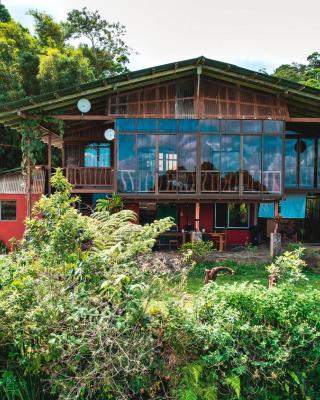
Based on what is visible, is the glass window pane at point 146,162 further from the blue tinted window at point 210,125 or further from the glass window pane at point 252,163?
the glass window pane at point 252,163

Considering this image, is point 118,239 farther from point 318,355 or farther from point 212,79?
point 212,79

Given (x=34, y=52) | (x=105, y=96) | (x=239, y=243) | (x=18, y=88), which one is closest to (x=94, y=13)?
(x=34, y=52)

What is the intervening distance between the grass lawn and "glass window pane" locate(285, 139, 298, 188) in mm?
5725

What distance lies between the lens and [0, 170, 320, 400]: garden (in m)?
4.84

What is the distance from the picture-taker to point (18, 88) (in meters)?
25.8

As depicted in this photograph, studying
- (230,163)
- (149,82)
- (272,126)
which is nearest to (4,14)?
(149,82)

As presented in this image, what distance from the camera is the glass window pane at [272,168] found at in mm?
15188

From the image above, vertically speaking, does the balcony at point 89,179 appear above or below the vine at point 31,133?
below

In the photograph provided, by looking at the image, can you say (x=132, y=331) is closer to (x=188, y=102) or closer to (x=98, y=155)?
(x=188, y=102)

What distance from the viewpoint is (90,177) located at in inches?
617

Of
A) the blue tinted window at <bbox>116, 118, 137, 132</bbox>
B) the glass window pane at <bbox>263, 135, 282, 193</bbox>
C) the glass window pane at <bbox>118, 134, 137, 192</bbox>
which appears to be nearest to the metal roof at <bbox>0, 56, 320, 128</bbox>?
the blue tinted window at <bbox>116, 118, 137, 132</bbox>

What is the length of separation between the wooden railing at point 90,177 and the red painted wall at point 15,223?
105 inches

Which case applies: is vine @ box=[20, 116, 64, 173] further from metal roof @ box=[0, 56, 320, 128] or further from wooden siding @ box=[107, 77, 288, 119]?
wooden siding @ box=[107, 77, 288, 119]

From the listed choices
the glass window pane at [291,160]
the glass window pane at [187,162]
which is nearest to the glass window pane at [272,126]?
the glass window pane at [187,162]
